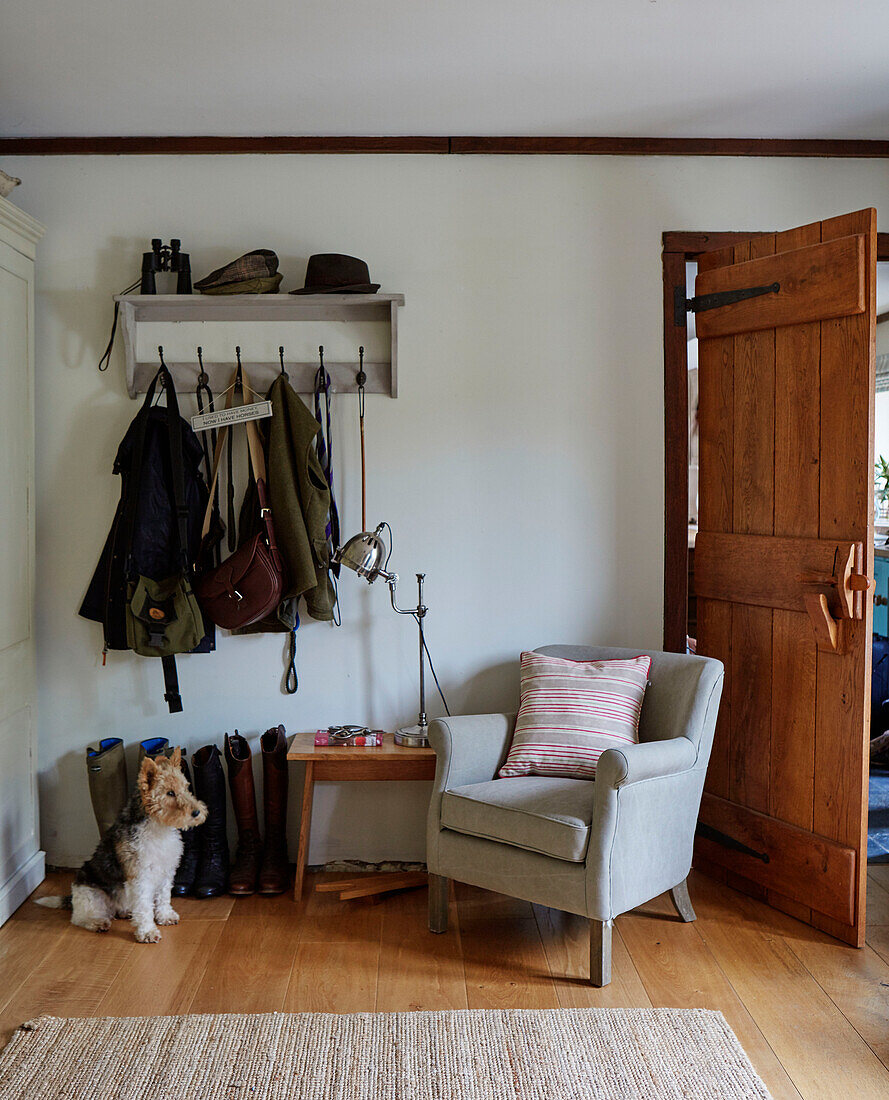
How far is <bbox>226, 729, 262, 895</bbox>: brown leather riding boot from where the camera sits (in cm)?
308

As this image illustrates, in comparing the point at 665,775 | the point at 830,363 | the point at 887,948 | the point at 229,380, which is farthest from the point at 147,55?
the point at 887,948

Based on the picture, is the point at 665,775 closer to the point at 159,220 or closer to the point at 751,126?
the point at 751,126

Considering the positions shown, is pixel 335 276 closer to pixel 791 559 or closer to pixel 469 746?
pixel 469 746

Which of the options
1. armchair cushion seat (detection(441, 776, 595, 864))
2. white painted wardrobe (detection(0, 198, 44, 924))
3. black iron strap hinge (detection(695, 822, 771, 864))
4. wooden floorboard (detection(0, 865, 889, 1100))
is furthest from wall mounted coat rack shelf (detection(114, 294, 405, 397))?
black iron strap hinge (detection(695, 822, 771, 864))

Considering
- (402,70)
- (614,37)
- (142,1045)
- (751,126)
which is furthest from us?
(751,126)

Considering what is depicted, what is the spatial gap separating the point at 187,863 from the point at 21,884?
51 centimetres

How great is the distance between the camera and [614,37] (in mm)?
2479

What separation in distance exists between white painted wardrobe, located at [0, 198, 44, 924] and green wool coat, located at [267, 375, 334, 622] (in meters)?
0.81

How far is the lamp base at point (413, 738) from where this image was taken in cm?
302

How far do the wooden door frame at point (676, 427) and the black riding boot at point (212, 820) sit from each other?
63.6 inches

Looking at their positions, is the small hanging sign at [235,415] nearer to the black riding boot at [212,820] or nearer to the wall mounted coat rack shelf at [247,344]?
the wall mounted coat rack shelf at [247,344]

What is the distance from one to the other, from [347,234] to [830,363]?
5.36 ft

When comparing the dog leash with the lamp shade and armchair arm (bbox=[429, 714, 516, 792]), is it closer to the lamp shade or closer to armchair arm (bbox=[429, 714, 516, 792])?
the lamp shade

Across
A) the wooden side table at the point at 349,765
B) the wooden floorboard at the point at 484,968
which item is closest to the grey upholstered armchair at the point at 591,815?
the wooden floorboard at the point at 484,968
